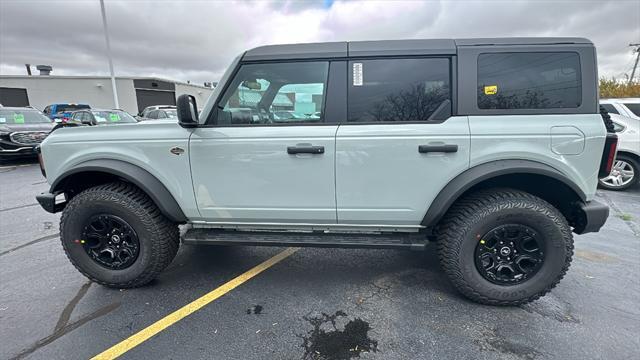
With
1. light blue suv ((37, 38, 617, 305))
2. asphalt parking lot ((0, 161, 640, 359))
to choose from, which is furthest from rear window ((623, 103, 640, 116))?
light blue suv ((37, 38, 617, 305))

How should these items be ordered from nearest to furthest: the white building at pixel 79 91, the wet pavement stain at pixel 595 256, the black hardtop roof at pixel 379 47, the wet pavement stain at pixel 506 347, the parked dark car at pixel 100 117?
1. the wet pavement stain at pixel 506 347
2. the black hardtop roof at pixel 379 47
3. the wet pavement stain at pixel 595 256
4. the parked dark car at pixel 100 117
5. the white building at pixel 79 91

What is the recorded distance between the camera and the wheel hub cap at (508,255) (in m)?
2.40

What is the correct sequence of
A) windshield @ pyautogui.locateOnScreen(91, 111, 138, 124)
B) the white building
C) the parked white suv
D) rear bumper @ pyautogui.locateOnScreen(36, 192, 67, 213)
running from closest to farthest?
rear bumper @ pyautogui.locateOnScreen(36, 192, 67, 213) → the parked white suv → windshield @ pyautogui.locateOnScreen(91, 111, 138, 124) → the white building

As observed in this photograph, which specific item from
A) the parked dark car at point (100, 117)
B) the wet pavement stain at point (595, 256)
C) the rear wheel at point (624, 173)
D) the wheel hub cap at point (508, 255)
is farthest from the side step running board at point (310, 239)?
the parked dark car at point (100, 117)

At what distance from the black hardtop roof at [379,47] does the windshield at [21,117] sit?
10.9m

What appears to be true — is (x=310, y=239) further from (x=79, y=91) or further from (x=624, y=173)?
(x=79, y=91)

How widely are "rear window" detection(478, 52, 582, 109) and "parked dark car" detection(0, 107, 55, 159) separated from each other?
451 inches

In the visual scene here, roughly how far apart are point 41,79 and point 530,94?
39.5 meters

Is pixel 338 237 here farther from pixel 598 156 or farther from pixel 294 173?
pixel 598 156

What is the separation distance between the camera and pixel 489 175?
7.43 ft

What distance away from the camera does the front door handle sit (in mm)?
2381

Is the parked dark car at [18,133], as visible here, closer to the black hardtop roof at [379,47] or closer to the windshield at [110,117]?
the windshield at [110,117]

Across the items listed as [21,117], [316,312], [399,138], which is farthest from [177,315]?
[21,117]

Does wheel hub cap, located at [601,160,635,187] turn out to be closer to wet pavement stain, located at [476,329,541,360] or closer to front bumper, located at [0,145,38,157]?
wet pavement stain, located at [476,329,541,360]
